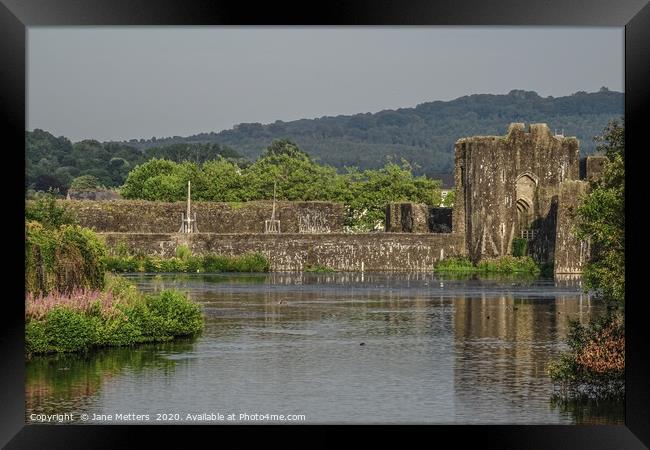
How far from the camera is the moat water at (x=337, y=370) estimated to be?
17.2 meters

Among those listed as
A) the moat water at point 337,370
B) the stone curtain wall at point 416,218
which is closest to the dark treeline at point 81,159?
the stone curtain wall at point 416,218

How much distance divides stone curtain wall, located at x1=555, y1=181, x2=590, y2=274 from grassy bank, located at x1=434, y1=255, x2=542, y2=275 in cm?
544

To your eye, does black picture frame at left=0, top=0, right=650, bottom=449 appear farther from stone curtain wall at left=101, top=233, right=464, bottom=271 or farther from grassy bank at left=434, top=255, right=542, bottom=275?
grassy bank at left=434, top=255, right=542, bottom=275

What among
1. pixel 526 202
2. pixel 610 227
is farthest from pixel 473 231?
pixel 610 227

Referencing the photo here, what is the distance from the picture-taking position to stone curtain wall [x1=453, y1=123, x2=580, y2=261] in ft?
211

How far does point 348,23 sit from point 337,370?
32.5 ft

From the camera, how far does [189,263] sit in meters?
62.0

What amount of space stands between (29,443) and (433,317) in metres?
20.2

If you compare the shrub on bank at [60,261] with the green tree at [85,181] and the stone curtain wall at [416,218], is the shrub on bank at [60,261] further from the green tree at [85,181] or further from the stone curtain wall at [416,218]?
the green tree at [85,181]

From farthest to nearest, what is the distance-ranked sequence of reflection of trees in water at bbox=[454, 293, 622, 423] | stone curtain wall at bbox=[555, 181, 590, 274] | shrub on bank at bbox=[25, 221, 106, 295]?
1. stone curtain wall at bbox=[555, 181, 590, 274]
2. shrub on bank at bbox=[25, 221, 106, 295]
3. reflection of trees in water at bbox=[454, 293, 622, 423]

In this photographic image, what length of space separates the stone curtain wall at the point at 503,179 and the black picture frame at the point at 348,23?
5072 cm

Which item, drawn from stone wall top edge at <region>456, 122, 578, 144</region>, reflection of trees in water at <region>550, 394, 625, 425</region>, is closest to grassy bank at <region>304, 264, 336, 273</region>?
stone wall top edge at <region>456, 122, 578, 144</region>

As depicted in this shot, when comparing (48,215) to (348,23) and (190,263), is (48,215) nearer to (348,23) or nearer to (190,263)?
(348,23)

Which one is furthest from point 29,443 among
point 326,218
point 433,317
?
point 326,218
